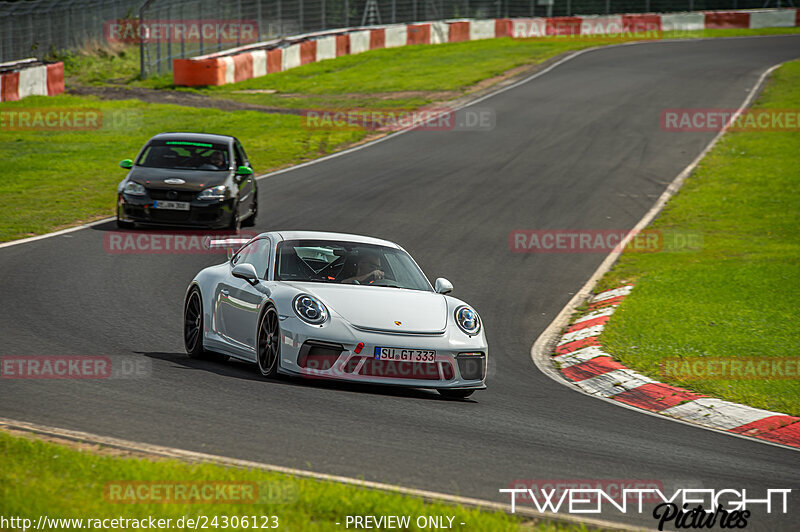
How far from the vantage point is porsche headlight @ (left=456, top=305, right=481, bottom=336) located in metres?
8.93

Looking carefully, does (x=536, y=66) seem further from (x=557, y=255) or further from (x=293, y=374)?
(x=293, y=374)

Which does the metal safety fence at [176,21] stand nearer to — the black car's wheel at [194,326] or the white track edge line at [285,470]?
the black car's wheel at [194,326]

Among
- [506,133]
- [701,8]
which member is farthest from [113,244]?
[701,8]

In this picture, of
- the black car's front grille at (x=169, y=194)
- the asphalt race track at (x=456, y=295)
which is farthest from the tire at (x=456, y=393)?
the black car's front grille at (x=169, y=194)

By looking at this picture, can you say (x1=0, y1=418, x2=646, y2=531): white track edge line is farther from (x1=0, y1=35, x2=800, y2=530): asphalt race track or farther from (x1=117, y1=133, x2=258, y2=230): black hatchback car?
(x1=117, y1=133, x2=258, y2=230): black hatchback car

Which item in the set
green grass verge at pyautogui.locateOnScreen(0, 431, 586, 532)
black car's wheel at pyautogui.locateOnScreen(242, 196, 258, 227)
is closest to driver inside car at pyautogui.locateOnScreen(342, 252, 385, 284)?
green grass verge at pyautogui.locateOnScreen(0, 431, 586, 532)

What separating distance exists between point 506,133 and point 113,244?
14.7 meters

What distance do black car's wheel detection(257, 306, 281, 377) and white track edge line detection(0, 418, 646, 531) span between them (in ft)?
8.08

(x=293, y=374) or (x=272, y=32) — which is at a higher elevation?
(x=272, y=32)

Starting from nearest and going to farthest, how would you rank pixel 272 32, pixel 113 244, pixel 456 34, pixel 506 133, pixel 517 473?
pixel 517 473 < pixel 113 244 < pixel 506 133 < pixel 272 32 < pixel 456 34

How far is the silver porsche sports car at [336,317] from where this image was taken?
27.5ft

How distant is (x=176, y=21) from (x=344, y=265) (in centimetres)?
3408

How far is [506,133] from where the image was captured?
28.3m

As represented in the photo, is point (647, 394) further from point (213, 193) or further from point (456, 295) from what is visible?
point (213, 193)
